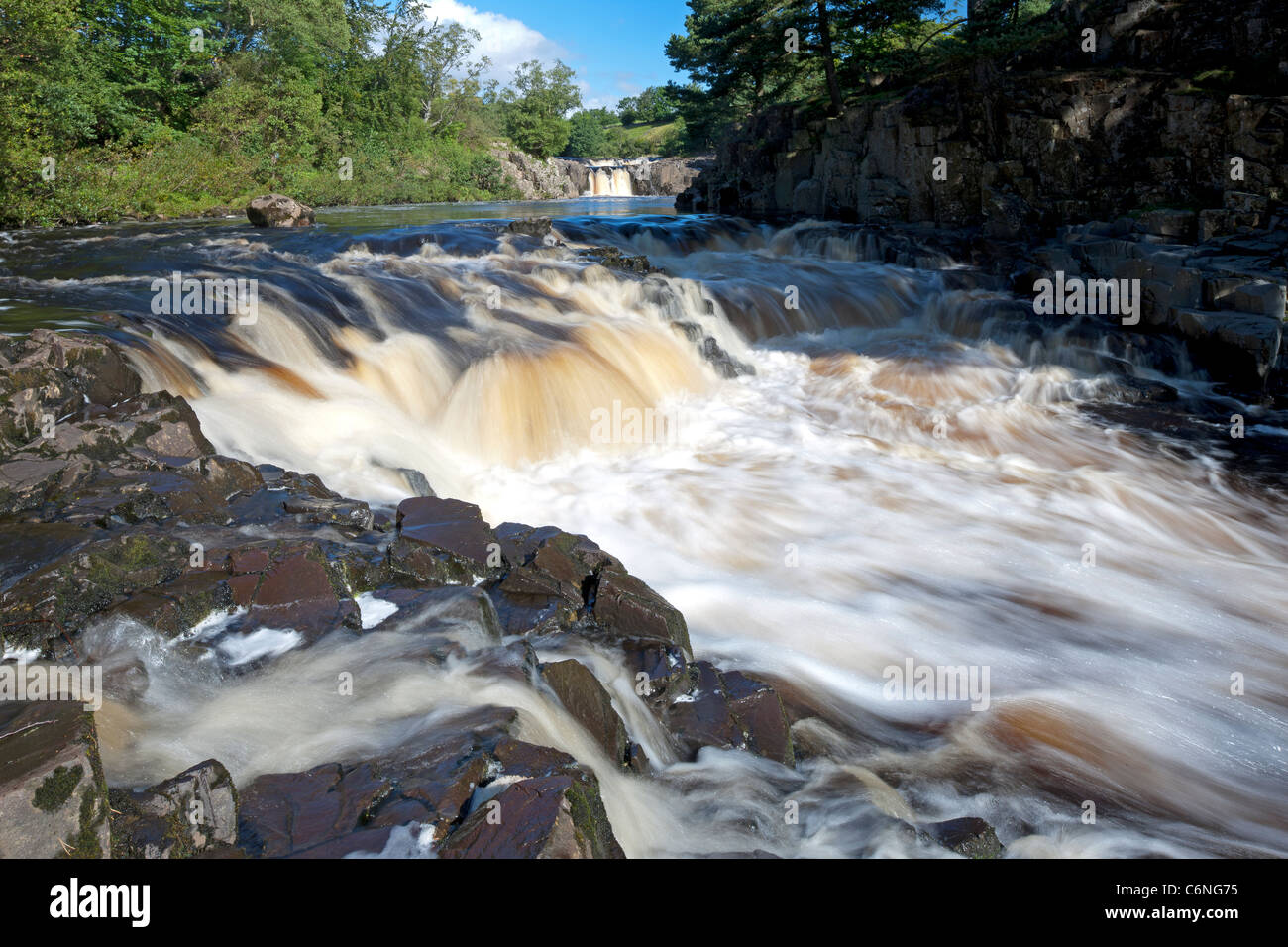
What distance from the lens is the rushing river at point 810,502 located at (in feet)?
11.1

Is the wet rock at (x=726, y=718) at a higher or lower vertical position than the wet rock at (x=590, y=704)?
lower

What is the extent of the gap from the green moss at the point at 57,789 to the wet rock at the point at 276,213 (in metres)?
18.2

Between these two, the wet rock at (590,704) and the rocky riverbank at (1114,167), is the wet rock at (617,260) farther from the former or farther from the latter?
the wet rock at (590,704)

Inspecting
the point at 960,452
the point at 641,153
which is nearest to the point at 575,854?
the point at 960,452

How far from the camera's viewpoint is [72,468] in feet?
15.5

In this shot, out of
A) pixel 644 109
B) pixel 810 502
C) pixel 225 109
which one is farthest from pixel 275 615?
pixel 644 109

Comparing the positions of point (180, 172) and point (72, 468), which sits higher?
point (180, 172)

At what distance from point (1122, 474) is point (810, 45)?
61.4 feet

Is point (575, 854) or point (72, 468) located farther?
point (72, 468)

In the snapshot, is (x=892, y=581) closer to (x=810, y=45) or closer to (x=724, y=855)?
(x=724, y=855)

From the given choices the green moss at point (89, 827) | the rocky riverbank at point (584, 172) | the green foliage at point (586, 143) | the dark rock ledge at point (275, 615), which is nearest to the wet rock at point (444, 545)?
the dark rock ledge at point (275, 615)

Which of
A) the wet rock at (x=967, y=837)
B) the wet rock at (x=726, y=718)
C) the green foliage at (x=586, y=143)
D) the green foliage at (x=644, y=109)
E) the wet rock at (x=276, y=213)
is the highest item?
the green foliage at (x=644, y=109)

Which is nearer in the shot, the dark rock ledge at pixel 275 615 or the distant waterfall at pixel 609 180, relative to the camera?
the dark rock ledge at pixel 275 615
